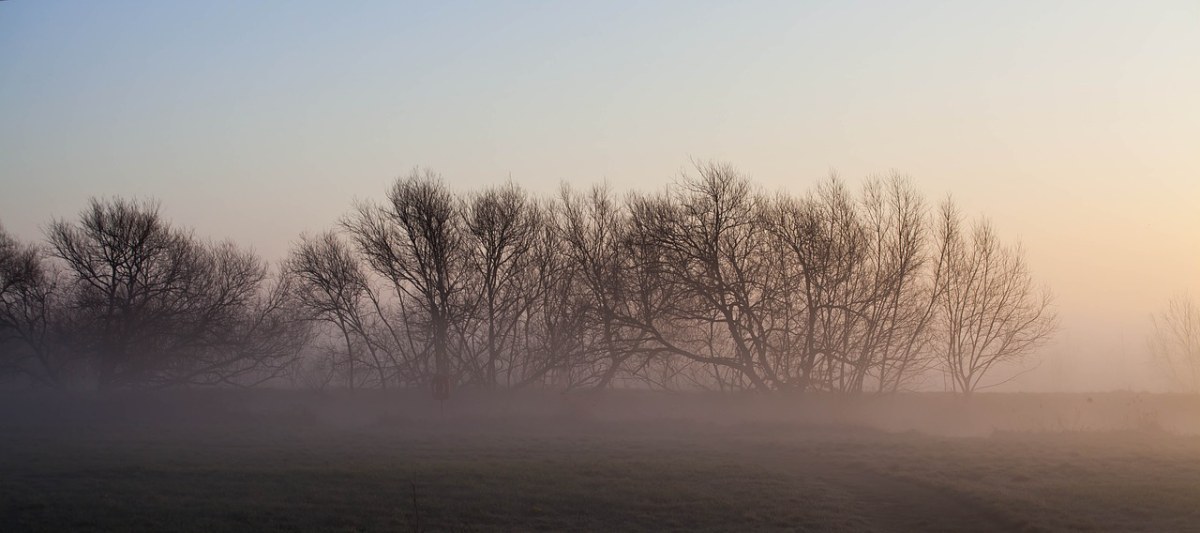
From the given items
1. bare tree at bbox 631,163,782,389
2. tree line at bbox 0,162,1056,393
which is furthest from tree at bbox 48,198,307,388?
bare tree at bbox 631,163,782,389

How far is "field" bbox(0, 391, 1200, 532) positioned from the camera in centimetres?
1422

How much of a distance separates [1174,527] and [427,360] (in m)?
39.0

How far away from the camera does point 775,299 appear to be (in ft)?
130

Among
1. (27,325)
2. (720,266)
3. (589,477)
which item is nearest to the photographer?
(589,477)

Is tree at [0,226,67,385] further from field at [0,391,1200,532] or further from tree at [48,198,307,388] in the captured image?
field at [0,391,1200,532]

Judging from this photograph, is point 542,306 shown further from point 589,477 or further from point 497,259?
→ point 589,477

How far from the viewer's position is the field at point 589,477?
14.2m

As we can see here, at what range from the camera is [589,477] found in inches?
721

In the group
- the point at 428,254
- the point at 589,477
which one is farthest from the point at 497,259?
the point at 589,477

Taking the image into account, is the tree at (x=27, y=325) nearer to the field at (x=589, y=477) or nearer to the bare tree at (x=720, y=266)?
the field at (x=589, y=477)

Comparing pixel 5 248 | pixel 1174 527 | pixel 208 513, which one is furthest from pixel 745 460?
pixel 5 248

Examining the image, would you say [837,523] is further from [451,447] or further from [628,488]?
[451,447]

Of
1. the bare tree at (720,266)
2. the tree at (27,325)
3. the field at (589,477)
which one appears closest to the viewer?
the field at (589,477)

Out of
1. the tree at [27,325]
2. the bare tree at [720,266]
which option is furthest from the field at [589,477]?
the tree at [27,325]
